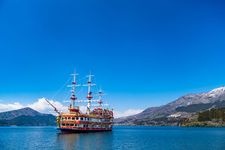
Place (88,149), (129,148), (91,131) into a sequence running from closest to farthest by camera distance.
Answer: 1. (88,149)
2. (129,148)
3. (91,131)

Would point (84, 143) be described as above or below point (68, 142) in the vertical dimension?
below

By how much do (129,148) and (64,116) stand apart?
265ft

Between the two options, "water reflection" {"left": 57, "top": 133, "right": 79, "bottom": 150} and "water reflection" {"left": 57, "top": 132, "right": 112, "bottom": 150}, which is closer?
"water reflection" {"left": 57, "top": 133, "right": 79, "bottom": 150}

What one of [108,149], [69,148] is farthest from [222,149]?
[69,148]

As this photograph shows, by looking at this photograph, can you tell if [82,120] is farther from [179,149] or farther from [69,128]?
[179,149]

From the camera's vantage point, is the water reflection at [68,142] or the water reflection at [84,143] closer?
the water reflection at [68,142]

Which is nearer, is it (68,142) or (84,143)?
(84,143)

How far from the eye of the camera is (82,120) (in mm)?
183625

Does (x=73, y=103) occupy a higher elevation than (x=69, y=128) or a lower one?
higher

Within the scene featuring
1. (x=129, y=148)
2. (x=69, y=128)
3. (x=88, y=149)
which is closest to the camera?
(x=88, y=149)

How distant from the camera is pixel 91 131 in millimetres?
195000

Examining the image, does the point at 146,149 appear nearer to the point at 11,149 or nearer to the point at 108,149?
the point at 108,149

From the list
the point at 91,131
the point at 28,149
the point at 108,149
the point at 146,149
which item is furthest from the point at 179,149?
the point at 91,131

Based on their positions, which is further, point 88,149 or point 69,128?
point 69,128
